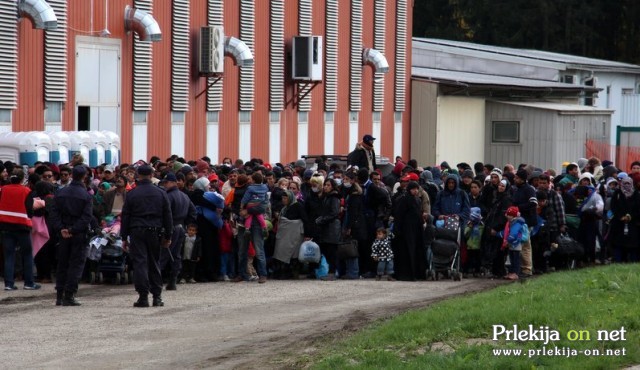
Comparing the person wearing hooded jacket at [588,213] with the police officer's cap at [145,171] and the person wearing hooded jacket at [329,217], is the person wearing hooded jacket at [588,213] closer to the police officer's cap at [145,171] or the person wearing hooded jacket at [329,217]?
the person wearing hooded jacket at [329,217]

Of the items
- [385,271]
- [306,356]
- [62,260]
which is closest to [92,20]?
[385,271]

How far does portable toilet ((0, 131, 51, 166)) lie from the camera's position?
26.8 m

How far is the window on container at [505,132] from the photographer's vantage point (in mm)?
51375

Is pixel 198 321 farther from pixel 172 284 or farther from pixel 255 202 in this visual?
pixel 255 202

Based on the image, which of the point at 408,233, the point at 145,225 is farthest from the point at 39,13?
the point at 145,225

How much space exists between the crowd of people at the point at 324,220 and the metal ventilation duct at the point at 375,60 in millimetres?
23231

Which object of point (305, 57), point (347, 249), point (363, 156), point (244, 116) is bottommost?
point (347, 249)

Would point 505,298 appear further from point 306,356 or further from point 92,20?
point 92,20

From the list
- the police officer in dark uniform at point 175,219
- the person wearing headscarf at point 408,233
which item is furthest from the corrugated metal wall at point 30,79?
the police officer in dark uniform at point 175,219

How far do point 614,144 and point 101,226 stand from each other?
4185cm

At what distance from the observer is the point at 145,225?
60.5ft

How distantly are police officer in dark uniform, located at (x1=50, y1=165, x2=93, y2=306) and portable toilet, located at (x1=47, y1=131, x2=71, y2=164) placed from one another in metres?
8.82

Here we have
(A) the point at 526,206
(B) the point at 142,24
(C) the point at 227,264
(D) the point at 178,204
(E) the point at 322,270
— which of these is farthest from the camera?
(B) the point at 142,24

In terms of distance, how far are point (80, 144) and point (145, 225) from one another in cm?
1055
